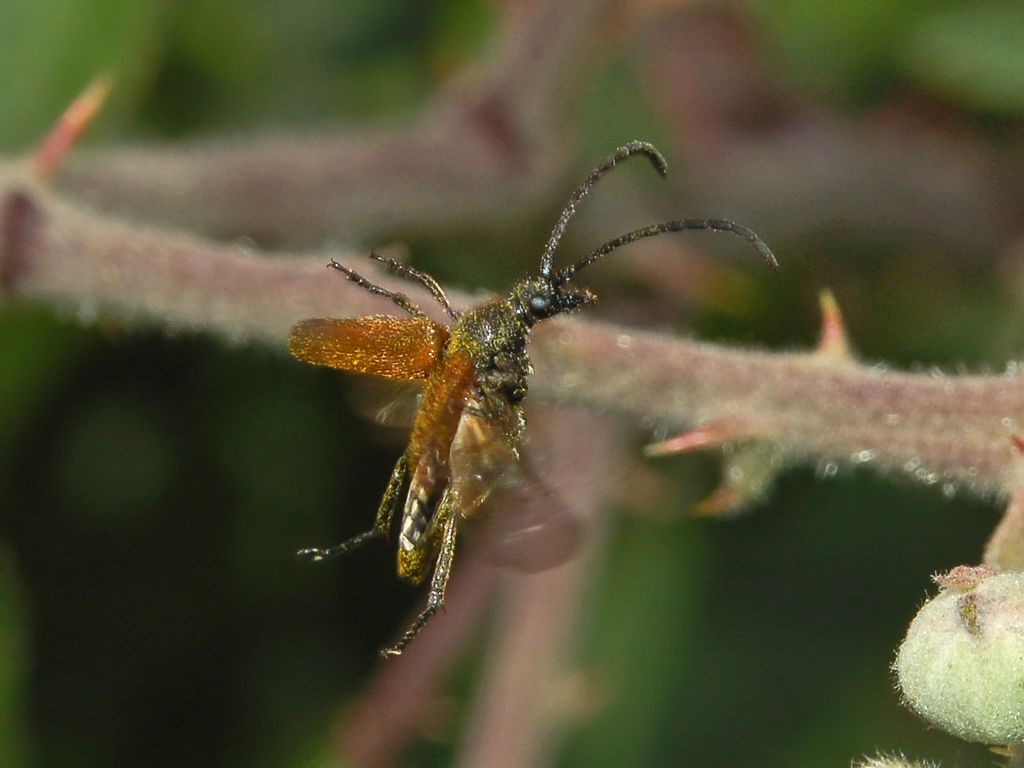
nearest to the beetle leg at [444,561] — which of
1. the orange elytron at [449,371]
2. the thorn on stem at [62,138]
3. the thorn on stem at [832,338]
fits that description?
the orange elytron at [449,371]

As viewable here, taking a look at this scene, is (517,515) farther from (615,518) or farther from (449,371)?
(615,518)

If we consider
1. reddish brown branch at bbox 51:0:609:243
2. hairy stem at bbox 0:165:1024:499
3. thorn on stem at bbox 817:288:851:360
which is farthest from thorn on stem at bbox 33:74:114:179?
thorn on stem at bbox 817:288:851:360

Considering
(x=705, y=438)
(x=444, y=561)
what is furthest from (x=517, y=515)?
(x=705, y=438)

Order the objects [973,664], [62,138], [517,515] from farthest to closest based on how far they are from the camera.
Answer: [62,138] < [517,515] < [973,664]

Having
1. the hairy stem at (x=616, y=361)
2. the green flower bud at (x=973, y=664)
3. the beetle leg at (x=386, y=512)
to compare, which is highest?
the hairy stem at (x=616, y=361)

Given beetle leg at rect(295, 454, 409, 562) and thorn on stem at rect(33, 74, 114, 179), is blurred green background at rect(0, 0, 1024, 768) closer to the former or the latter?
thorn on stem at rect(33, 74, 114, 179)

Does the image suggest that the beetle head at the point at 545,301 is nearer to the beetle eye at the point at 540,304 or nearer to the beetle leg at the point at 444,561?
the beetle eye at the point at 540,304
